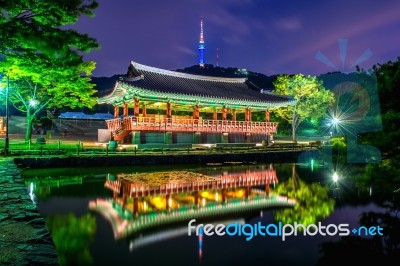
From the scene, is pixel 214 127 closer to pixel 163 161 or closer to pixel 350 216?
pixel 163 161

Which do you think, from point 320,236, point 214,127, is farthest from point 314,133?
point 320,236

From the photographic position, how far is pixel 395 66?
455cm

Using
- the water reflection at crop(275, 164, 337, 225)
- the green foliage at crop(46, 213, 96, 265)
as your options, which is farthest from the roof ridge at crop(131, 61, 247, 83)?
the green foliage at crop(46, 213, 96, 265)

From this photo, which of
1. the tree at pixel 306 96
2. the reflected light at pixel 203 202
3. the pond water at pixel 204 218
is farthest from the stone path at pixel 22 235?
the tree at pixel 306 96

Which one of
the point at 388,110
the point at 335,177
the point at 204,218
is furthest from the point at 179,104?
the point at 388,110

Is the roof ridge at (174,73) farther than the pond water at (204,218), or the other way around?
the roof ridge at (174,73)

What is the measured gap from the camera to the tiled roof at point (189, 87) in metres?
29.0

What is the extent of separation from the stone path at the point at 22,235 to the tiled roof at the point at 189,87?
68.0 ft

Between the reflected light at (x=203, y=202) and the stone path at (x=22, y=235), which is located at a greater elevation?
the stone path at (x=22, y=235)

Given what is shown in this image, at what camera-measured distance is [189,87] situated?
34438 mm

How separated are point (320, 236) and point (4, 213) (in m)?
7.14

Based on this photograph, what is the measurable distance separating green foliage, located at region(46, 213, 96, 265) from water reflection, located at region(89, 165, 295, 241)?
1.97 ft

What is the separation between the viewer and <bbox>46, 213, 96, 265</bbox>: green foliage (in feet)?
18.7

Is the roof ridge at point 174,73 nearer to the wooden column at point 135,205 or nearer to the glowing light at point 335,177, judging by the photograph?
the glowing light at point 335,177
